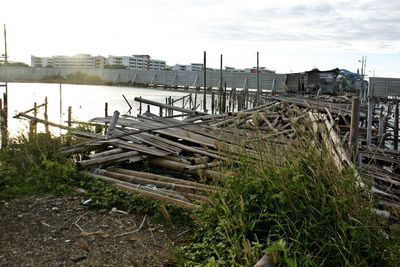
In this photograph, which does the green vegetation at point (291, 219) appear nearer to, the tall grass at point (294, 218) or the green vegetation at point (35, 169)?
the tall grass at point (294, 218)

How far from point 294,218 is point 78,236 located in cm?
260

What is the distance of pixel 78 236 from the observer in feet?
15.7

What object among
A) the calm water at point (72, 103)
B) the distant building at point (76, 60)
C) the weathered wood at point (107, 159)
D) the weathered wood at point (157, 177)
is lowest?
the calm water at point (72, 103)

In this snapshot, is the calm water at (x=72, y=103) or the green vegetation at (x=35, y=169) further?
the calm water at (x=72, y=103)

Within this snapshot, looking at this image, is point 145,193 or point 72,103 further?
point 72,103

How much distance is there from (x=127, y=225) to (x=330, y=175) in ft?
8.86

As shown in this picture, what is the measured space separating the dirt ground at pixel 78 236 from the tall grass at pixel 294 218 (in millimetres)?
500

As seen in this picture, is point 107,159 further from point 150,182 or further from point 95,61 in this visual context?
point 95,61

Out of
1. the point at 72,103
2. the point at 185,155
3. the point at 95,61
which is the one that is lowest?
the point at 72,103

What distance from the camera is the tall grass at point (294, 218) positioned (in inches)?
132

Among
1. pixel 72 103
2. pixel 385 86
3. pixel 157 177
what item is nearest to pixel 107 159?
pixel 157 177

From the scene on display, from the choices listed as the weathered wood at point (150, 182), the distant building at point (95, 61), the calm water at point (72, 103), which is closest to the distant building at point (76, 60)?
the distant building at point (95, 61)

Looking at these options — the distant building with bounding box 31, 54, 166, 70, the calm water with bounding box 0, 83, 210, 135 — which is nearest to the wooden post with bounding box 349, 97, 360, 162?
the calm water with bounding box 0, 83, 210, 135

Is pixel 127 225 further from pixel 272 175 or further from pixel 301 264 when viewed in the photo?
pixel 301 264
